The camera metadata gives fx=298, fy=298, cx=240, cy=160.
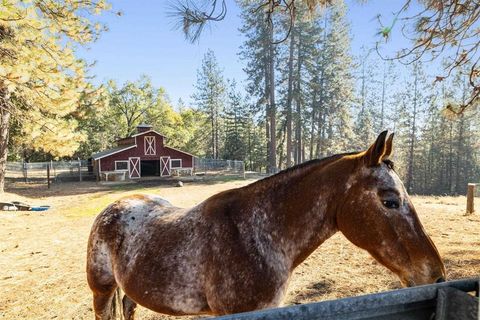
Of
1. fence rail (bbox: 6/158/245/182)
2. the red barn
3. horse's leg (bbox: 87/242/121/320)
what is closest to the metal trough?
horse's leg (bbox: 87/242/121/320)

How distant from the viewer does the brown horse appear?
206cm

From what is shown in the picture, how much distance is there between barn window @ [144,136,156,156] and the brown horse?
28.7 m

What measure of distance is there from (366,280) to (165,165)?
27.7m

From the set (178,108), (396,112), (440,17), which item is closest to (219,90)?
(178,108)

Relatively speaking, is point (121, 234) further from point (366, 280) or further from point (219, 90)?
point (219, 90)

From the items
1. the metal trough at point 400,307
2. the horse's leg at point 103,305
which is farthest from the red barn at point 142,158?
the metal trough at point 400,307

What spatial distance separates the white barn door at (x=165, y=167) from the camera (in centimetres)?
3094

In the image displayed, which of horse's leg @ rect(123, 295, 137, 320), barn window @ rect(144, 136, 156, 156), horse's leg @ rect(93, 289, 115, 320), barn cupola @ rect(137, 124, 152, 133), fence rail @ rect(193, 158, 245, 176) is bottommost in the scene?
horse's leg @ rect(123, 295, 137, 320)

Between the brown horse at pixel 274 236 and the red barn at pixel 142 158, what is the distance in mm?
27704

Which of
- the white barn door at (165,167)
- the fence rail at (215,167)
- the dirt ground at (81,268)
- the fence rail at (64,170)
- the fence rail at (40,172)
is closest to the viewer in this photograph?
the dirt ground at (81,268)

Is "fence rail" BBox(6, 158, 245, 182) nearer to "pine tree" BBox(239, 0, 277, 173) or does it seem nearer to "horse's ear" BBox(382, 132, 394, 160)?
"pine tree" BBox(239, 0, 277, 173)

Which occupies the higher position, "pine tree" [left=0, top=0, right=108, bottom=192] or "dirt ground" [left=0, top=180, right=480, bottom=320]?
"pine tree" [left=0, top=0, right=108, bottom=192]

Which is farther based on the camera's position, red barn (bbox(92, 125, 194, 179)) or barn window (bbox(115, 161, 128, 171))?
barn window (bbox(115, 161, 128, 171))

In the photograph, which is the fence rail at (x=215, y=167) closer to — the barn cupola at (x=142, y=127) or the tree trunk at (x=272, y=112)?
the tree trunk at (x=272, y=112)
